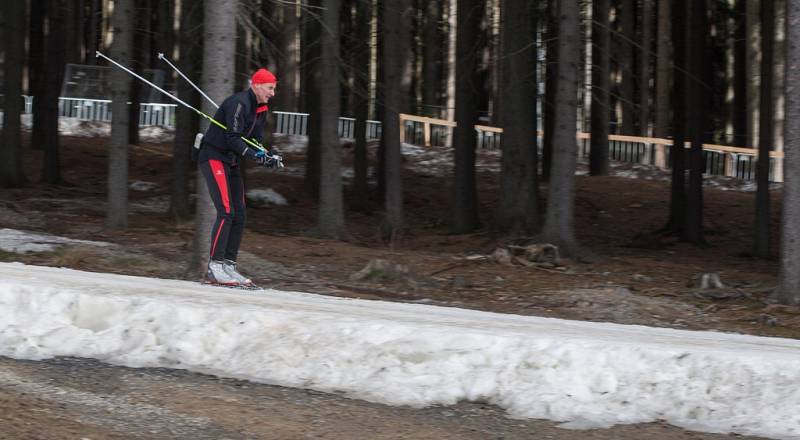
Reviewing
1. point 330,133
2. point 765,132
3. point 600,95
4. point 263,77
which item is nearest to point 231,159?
point 263,77

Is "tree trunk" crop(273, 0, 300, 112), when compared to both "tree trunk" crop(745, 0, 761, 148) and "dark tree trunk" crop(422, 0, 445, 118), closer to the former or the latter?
"dark tree trunk" crop(422, 0, 445, 118)

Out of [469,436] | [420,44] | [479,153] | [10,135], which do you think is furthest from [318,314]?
[420,44]

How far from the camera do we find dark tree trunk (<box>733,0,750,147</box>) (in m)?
41.3

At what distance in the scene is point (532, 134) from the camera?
21516 mm

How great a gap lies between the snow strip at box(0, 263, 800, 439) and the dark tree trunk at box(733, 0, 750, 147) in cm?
3440

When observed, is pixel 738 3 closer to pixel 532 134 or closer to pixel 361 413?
pixel 532 134

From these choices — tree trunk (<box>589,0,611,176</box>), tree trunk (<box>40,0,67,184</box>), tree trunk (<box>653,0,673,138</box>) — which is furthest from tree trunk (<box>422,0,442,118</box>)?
tree trunk (<box>40,0,67,184</box>)

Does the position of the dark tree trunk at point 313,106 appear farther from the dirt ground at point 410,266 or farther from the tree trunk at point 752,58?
the tree trunk at point 752,58

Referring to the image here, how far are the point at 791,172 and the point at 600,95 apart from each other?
61.4 feet

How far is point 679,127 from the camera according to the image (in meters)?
23.6

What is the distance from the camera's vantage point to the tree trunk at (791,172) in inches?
556

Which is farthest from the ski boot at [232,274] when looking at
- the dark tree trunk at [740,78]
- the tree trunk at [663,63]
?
the dark tree trunk at [740,78]

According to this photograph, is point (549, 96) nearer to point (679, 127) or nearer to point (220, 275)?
point (679, 127)

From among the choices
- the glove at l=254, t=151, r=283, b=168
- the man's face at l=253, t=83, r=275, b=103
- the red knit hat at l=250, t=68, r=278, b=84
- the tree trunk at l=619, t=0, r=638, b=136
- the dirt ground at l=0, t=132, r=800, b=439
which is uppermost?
the tree trunk at l=619, t=0, r=638, b=136
